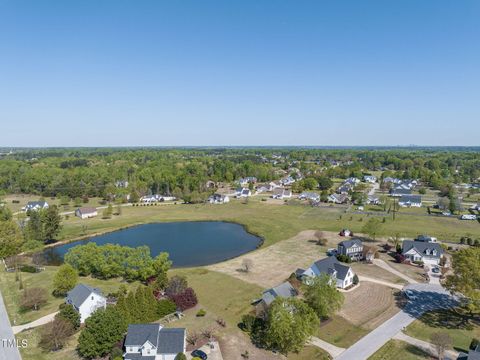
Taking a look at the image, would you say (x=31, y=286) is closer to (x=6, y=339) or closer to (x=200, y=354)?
(x=6, y=339)

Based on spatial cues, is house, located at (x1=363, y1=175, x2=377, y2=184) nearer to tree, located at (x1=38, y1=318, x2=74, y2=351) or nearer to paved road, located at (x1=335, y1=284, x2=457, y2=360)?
paved road, located at (x1=335, y1=284, x2=457, y2=360)

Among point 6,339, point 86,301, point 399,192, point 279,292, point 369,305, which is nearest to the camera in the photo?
point 6,339

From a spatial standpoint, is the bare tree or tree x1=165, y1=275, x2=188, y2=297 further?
the bare tree

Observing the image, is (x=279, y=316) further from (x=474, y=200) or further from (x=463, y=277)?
(x=474, y=200)

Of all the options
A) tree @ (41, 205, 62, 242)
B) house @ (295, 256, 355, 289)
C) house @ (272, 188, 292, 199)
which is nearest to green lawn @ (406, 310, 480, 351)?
house @ (295, 256, 355, 289)

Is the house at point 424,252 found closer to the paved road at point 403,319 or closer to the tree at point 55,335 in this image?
the paved road at point 403,319

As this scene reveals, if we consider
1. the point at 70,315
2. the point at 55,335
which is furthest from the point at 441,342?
the point at 70,315
